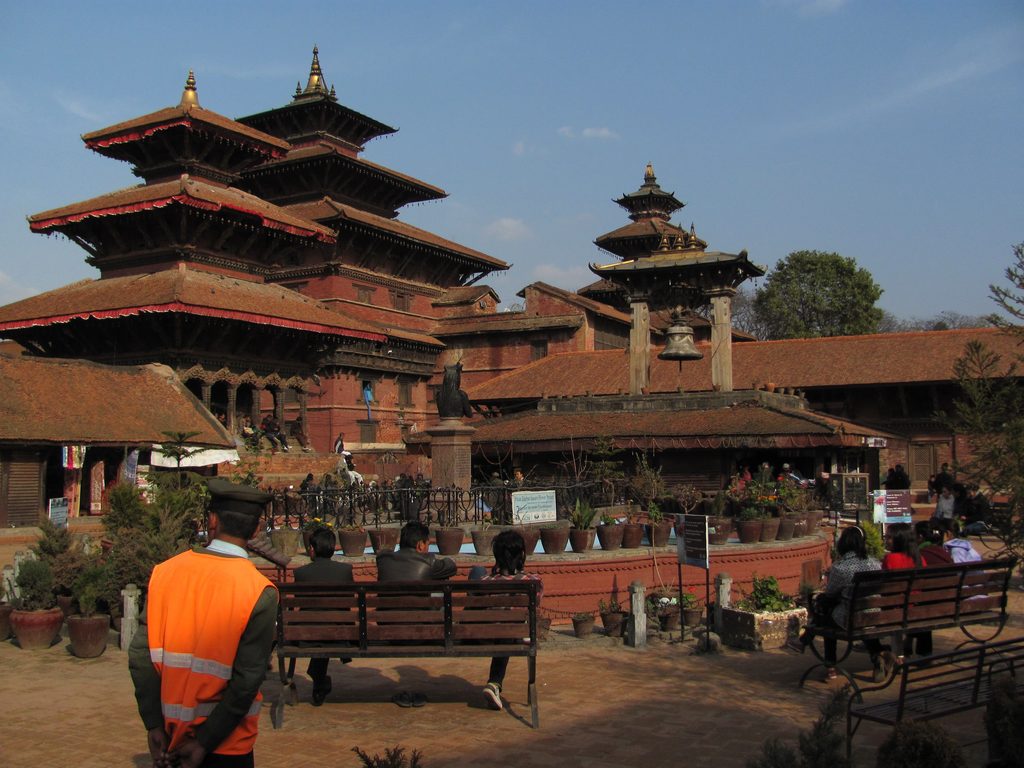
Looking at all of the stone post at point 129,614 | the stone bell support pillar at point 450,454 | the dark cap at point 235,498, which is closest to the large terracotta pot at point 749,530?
the stone bell support pillar at point 450,454

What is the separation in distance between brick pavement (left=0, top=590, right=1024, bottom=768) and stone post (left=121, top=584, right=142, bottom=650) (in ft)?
1.17

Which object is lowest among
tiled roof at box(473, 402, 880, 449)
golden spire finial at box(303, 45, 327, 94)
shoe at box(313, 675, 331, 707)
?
shoe at box(313, 675, 331, 707)

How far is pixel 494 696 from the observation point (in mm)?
8008

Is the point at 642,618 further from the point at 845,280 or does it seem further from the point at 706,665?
the point at 845,280

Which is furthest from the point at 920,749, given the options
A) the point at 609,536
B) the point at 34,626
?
the point at 34,626

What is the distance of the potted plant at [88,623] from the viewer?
10445mm

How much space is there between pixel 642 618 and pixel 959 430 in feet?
15.0

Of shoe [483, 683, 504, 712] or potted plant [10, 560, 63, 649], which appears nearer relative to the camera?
shoe [483, 683, 504, 712]

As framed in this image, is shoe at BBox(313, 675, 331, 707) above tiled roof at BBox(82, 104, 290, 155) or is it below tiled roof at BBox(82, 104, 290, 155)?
below

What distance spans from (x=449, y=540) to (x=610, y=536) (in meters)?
2.35

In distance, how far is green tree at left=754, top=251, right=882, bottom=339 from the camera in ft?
199

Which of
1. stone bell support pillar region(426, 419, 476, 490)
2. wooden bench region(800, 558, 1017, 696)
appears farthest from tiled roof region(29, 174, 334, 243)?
wooden bench region(800, 558, 1017, 696)

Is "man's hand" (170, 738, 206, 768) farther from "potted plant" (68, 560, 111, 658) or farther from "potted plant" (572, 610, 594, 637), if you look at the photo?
"potted plant" (572, 610, 594, 637)

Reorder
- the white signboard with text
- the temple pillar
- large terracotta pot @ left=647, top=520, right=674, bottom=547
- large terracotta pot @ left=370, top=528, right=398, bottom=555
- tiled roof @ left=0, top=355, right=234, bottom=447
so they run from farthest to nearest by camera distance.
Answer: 1. the temple pillar
2. tiled roof @ left=0, top=355, right=234, bottom=447
3. the white signboard with text
4. large terracotta pot @ left=647, top=520, right=674, bottom=547
5. large terracotta pot @ left=370, top=528, right=398, bottom=555
